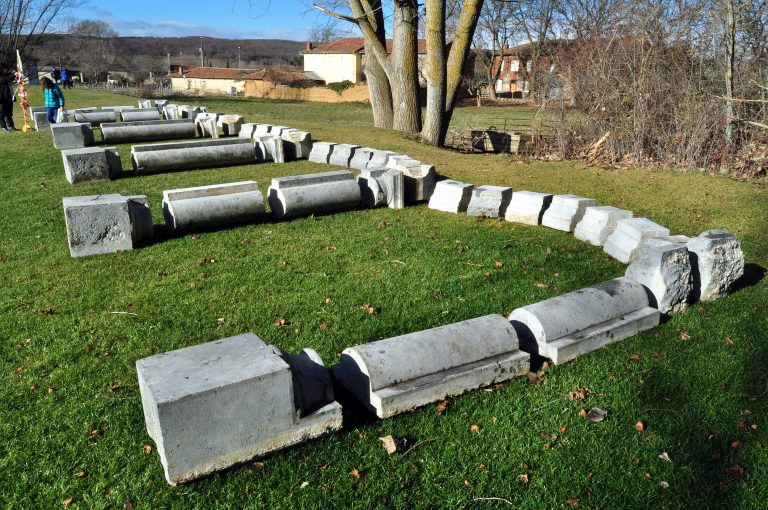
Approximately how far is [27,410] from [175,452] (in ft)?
4.49

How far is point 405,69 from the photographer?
51.1 feet

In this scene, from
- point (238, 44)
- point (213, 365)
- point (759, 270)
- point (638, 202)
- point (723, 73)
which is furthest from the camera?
point (238, 44)

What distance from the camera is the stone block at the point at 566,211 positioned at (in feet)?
24.5

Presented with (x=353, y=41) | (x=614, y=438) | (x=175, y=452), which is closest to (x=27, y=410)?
(x=175, y=452)

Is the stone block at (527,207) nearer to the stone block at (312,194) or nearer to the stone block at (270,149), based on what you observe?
the stone block at (312,194)

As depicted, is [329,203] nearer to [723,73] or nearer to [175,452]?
[175,452]

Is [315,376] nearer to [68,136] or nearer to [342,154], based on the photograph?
[342,154]

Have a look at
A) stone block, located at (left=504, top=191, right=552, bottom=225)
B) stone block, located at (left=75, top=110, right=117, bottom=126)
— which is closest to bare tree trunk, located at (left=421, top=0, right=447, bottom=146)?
stone block, located at (left=504, top=191, right=552, bottom=225)

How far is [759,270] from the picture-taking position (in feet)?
20.4

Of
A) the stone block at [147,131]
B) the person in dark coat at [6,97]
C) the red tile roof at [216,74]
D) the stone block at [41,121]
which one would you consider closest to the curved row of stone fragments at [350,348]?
the stone block at [147,131]

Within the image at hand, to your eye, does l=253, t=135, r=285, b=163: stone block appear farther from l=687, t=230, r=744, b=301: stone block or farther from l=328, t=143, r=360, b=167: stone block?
l=687, t=230, r=744, b=301: stone block

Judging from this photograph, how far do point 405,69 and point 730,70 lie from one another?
7.77m

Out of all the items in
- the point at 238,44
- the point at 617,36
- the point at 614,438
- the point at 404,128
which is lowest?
the point at 614,438

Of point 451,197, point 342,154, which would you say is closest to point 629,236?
point 451,197
